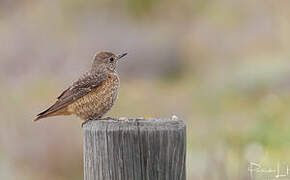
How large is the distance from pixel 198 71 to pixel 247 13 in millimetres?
1407

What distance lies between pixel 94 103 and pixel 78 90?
0.59ft

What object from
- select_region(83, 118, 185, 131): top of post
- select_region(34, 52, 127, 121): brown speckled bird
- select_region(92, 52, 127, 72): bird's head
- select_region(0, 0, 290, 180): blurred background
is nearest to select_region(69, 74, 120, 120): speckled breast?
select_region(34, 52, 127, 121): brown speckled bird

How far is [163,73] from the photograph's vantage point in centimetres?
1371

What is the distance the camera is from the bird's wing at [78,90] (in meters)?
5.34

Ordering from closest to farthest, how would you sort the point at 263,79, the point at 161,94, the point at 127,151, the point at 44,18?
1. the point at 127,151
2. the point at 263,79
3. the point at 161,94
4. the point at 44,18

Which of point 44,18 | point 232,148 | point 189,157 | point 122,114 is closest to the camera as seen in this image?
point 232,148

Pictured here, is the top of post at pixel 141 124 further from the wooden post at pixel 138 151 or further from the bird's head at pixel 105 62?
the bird's head at pixel 105 62

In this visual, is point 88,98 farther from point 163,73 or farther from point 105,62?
point 163,73

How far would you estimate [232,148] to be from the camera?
7.16 meters

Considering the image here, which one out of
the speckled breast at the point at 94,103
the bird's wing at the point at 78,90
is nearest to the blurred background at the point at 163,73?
the speckled breast at the point at 94,103

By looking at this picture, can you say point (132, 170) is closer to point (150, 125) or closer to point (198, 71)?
point (150, 125)

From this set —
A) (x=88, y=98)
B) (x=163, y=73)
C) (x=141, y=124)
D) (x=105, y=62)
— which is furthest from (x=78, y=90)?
(x=163, y=73)

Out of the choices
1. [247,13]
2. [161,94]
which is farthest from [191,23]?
[161,94]

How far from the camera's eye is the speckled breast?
5422mm
